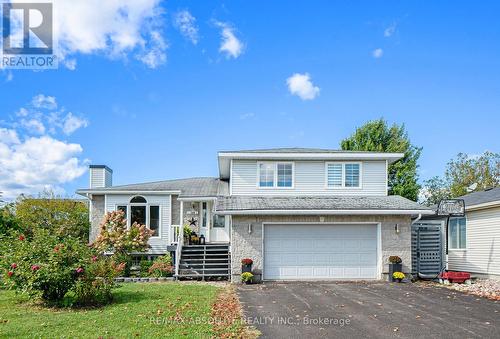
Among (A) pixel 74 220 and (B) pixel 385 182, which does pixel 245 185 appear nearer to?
(B) pixel 385 182

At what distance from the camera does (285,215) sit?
16812mm

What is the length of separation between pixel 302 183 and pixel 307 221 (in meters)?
2.49

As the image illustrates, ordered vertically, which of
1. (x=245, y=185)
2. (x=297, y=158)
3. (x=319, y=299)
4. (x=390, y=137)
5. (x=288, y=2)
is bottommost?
(x=319, y=299)

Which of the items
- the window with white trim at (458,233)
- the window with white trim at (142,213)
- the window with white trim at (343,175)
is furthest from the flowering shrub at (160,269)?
the window with white trim at (458,233)

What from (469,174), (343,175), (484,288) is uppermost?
(469,174)

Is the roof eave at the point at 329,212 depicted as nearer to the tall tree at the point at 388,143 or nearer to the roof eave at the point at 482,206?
the roof eave at the point at 482,206

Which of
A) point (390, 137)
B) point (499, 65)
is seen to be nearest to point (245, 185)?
point (499, 65)

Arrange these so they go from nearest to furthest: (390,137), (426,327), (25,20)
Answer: (426,327), (25,20), (390,137)

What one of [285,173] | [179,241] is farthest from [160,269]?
[285,173]

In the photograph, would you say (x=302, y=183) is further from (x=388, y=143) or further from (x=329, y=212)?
(x=388, y=143)

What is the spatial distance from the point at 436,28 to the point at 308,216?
8.60 m

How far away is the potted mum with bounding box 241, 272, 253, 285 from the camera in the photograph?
Answer: 1598 centimetres

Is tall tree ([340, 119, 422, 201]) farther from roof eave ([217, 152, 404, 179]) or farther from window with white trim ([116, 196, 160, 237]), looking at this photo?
window with white trim ([116, 196, 160, 237])

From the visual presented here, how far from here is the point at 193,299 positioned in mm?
11469
